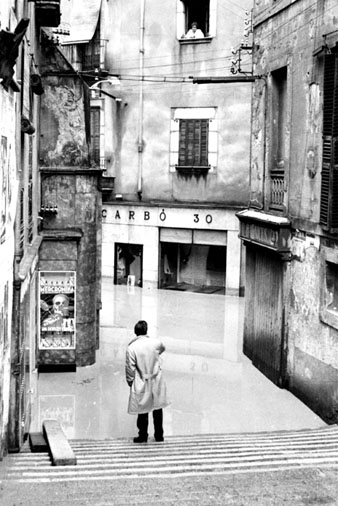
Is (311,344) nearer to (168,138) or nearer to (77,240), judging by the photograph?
(77,240)

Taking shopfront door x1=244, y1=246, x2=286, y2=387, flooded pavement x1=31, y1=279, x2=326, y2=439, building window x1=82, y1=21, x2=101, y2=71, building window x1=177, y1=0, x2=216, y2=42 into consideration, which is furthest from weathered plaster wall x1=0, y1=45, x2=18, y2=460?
building window x1=82, y1=21, x2=101, y2=71

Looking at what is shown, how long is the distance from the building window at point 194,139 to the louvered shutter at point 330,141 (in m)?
14.1

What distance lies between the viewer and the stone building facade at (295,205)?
11961 millimetres

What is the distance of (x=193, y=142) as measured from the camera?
26094 millimetres

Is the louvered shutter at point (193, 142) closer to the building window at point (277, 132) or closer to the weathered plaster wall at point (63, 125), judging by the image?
the building window at point (277, 132)

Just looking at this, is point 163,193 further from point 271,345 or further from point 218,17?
point 271,345

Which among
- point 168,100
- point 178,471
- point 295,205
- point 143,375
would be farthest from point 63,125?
point 168,100

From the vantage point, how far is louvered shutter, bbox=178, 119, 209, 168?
26.0 m

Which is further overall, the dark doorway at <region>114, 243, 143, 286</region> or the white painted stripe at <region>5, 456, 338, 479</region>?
the dark doorway at <region>114, 243, 143, 286</region>

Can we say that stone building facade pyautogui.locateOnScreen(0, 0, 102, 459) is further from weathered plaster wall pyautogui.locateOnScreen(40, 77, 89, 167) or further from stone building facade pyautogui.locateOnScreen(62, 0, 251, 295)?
stone building facade pyautogui.locateOnScreen(62, 0, 251, 295)

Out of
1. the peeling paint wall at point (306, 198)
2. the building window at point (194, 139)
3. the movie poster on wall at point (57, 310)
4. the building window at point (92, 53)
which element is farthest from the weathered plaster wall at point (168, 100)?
the movie poster on wall at point (57, 310)

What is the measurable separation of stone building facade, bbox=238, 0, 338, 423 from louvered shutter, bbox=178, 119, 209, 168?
9694 mm

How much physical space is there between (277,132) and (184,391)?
16.8 ft

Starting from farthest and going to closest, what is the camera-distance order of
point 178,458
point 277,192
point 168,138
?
1. point 168,138
2. point 277,192
3. point 178,458
